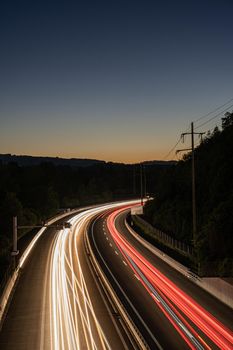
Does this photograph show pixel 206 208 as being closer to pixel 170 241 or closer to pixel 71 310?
pixel 170 241

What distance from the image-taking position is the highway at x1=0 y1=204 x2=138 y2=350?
71.7 ft

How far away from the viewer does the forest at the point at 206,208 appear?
1549 inches

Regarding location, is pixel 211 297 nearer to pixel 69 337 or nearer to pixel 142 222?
pixel 69 337

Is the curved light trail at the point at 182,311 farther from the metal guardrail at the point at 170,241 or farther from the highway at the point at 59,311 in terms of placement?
the metal guardrail at the point at 170,241

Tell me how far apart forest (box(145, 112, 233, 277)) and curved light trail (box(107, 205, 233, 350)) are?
4609 mm

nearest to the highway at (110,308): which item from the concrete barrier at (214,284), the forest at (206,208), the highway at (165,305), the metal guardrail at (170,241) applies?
the highway at (165,305)

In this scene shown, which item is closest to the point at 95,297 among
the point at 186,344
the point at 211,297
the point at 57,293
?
the point at 57,293

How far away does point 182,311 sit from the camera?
26.2m

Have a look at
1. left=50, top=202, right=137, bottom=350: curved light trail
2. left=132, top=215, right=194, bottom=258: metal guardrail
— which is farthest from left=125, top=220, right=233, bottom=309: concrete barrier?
left=50, top=202, right=137, bottom=350: curved light trail

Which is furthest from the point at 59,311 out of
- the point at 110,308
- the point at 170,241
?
the point at 170,241

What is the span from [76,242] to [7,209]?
2490 centimetres

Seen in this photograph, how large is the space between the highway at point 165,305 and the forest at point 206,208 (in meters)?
4.05

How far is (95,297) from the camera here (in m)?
30.5

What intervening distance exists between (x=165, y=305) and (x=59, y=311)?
274 inches
